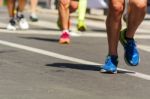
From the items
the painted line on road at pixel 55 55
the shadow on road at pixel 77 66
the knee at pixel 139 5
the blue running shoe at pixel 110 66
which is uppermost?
the knee at pixel 139 5

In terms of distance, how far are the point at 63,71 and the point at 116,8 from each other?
931mm

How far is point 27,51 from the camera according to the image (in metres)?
9.82

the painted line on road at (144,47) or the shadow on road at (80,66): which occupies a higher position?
the shadow on road at (80,66)

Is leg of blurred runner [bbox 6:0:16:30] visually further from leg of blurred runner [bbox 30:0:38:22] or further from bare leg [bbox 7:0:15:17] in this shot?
leg of blurred runner [bbox 30:0:38:22]

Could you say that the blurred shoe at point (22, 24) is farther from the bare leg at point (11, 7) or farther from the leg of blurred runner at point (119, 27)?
the leg of blurred runner at point (119, 27)

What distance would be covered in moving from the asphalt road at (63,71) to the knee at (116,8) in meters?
0.67

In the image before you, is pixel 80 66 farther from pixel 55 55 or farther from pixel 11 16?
pixel 11 16

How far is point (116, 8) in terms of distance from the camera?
7.51 metres

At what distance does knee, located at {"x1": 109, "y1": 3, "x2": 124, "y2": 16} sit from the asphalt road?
2.20 feet

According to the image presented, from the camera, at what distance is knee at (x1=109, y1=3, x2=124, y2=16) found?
750 centimetres

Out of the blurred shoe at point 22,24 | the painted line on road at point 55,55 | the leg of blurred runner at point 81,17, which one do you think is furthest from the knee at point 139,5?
the blurred shoe at point 22,24

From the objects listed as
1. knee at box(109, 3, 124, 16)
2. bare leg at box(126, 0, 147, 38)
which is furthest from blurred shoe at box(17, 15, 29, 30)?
knee at box(109, 3, 124, 16)

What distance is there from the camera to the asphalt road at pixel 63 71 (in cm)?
638

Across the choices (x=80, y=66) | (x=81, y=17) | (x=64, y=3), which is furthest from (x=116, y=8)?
(x=81, y=17)
